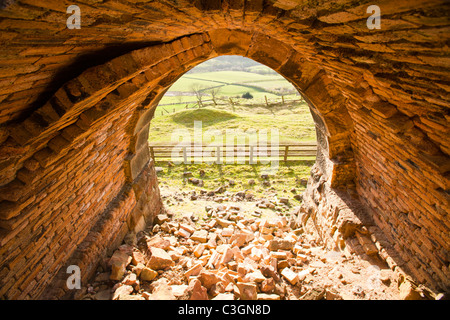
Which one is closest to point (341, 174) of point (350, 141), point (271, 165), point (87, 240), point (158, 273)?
point (350, 141)

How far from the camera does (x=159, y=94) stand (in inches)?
182

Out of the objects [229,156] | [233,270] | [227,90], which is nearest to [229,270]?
[233,270]

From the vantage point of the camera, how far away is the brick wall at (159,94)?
54.3 inches

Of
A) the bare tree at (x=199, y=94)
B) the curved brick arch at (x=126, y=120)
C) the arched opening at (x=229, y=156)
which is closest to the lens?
the curved brick arch at (x=126, y=120)

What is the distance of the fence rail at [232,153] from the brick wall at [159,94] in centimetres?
575

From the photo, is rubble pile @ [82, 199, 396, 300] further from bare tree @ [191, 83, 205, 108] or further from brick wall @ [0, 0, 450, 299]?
bare tree @ [191, 83, 205, 108]

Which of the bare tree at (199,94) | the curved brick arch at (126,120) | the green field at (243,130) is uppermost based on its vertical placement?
the curved brick arch at (126,120)

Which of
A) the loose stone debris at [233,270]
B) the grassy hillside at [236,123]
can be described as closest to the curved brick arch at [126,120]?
the loose stone debris at [233,270]

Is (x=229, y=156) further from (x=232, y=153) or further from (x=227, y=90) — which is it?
(x=227, y=90)

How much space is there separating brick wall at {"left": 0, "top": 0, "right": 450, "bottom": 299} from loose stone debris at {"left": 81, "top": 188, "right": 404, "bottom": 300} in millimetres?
334

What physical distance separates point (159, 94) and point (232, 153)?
6594 millimetres

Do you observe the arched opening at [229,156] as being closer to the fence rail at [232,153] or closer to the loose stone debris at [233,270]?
the fence rail at [232,153]

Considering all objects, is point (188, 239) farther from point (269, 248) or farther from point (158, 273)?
point (269, 248)

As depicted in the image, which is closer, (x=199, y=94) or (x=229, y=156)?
(x=229, y=156)
